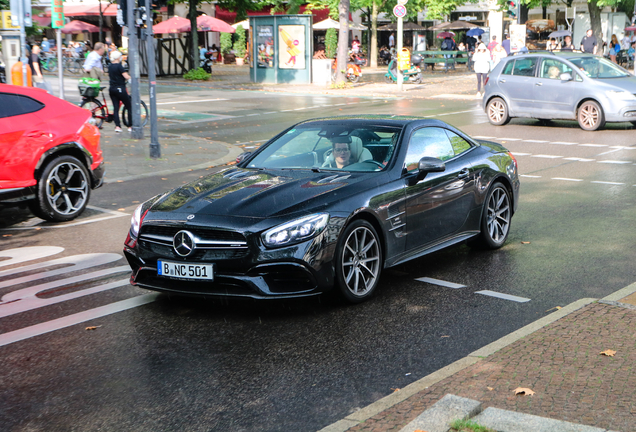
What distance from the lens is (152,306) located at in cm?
626

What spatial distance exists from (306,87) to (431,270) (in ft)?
93.0

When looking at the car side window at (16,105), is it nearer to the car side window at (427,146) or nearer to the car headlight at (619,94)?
the car side window at (427,146)

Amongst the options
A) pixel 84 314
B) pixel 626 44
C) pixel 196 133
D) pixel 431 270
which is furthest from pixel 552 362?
pixel 626 44

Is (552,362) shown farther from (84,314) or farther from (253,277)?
(84,314)

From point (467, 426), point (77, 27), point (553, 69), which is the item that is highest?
point (77, 27)

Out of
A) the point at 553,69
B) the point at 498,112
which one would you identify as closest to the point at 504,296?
the point at 553,69

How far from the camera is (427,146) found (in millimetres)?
7180

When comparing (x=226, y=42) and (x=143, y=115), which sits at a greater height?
(x=226, y=42)

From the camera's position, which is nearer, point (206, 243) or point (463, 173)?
point (206, 243)

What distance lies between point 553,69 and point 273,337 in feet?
Answer: 52.2

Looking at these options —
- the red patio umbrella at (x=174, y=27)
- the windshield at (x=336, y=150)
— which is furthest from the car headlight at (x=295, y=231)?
the red patio umbrella at (x=174, y=27)

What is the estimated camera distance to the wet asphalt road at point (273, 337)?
14.2 feet

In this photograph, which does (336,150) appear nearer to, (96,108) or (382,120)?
(382,120)

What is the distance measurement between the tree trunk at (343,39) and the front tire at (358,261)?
90.2 feet
